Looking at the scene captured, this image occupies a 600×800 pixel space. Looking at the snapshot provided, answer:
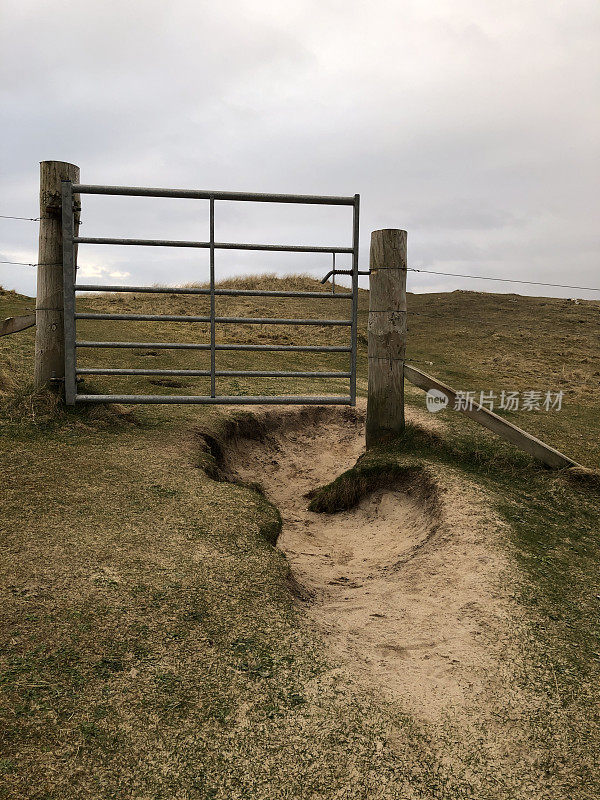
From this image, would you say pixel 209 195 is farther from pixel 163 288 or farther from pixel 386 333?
pixel 386 333

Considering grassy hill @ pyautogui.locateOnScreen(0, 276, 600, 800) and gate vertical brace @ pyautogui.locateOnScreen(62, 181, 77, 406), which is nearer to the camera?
grassy hill @ pyautogui.locateOnScreen(0, 276, 600, 800)

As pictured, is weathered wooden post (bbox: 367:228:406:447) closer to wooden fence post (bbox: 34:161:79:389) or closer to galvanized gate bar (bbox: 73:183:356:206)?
galvanized gate bar (bbox: 73:183:356:206)

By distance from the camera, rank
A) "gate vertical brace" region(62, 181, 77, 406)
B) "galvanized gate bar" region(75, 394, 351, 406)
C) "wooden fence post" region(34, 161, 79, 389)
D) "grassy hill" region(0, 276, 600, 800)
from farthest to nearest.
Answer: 1. "galvanized gate bar" region(75, 394, 351, 406)
2. "wooden fence post" region(34, 161, 79, 389)
3. "gate vertical brace" region(62, 181, 77, 406)
4. "grassy hill" region(0, 276, 600, 800)

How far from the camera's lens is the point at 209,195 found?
4.99m

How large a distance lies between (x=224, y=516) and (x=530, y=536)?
1.89 meters

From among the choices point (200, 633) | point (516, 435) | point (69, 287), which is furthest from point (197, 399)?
point (200, 633)

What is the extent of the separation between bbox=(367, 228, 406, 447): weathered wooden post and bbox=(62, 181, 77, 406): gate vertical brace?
2.50m

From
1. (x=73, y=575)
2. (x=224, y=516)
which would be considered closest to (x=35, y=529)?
(x=73, y=575)

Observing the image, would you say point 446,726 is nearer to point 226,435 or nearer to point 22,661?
point 22,661

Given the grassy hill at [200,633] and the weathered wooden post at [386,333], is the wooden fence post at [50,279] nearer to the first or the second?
the grassy hill at [200,633]

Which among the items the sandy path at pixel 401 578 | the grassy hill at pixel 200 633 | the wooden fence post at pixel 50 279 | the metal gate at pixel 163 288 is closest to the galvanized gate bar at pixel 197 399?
the metal gate at pixel 163 288

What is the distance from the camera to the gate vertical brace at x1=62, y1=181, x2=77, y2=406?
4.83 meters

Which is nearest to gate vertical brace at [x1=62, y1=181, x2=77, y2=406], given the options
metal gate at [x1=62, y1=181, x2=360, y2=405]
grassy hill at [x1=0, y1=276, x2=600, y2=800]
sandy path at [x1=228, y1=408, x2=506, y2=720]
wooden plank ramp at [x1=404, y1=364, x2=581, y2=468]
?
metal gate at [x1=62, y1=181, x2=360, y2=405]

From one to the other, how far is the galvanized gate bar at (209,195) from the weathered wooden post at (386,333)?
1.81ft
